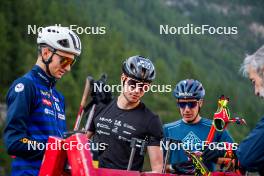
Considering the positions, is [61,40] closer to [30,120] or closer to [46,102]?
[46,102]

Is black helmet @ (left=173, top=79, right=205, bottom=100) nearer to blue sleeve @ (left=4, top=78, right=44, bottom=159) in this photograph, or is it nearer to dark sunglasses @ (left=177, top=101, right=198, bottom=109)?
dark sunglasses @ (left=177, top=101, right=198, bottom=109)

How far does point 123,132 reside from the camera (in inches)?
349

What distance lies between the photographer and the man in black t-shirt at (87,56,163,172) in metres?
8.73

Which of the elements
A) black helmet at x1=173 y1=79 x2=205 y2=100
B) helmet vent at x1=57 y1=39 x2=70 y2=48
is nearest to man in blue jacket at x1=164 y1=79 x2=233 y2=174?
black helmet at x1=173 y1=79 x2=205 y2=100

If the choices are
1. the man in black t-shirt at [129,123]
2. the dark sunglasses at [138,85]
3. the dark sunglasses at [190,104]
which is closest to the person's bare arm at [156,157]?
the man in black t-shirt at [129,123]

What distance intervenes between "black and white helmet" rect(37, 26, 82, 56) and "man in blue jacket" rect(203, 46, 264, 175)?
1.93 m

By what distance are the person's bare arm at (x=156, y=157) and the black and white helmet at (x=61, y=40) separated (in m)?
1.51

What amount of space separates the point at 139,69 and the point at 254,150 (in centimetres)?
284

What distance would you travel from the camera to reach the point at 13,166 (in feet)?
23.8

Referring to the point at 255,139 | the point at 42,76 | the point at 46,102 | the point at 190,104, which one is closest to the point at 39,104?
the point at 46,102

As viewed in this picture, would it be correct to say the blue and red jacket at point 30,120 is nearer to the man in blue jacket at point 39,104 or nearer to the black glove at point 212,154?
the man in blue jacket at point 39,104

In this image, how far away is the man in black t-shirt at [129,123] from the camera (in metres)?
8.73

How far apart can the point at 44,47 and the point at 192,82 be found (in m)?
3.79

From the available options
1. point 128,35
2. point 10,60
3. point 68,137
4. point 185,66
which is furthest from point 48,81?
point 128,35
